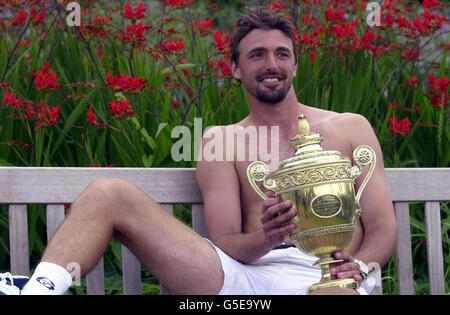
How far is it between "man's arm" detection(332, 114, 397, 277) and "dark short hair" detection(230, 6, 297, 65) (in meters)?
0.45

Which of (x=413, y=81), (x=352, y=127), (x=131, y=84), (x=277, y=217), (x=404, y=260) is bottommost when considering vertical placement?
(x=404, y=260)

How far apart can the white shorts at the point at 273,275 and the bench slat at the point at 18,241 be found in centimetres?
69

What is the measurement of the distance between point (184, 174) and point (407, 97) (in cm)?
143

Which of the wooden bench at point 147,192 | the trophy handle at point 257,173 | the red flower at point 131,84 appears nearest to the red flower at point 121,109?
the red flower at point 131,84

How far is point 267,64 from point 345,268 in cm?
94

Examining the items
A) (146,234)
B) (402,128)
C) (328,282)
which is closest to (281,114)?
(402,128)

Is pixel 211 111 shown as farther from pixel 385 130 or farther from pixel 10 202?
pixel 10 202

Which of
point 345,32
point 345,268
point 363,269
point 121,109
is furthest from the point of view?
point 345,32

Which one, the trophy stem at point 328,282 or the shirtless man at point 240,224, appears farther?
the shirtless man at point 240,224

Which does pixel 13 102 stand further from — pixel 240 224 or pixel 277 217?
pixel 277 217

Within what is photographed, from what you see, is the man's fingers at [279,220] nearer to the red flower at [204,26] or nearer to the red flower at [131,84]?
the red flower at [131,84]

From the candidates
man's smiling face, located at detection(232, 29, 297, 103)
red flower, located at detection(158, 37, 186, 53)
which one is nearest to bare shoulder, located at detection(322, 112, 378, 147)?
man's smiling face, located at detection(232, 29, 297, 103)

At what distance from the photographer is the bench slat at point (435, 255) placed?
3.07m

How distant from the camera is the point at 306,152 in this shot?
2.32 meters
